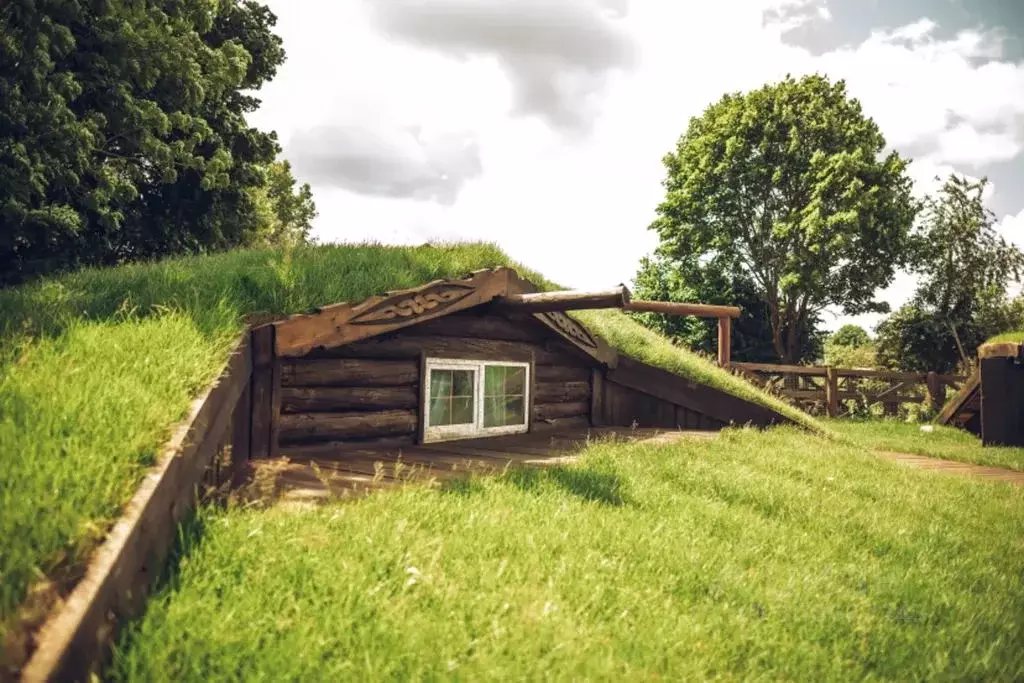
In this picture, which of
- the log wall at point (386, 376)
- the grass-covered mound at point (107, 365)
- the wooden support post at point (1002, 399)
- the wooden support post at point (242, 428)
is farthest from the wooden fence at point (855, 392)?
the wooden support post at point (242, 428)

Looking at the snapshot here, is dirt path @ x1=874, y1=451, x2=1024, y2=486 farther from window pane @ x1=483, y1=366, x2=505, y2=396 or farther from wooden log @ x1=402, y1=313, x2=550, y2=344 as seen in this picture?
window pane @ x1=483, y1=366, x2=505, y2=396

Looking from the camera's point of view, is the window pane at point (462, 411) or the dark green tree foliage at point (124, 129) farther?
the dark green tree foliage at point (124, 129)

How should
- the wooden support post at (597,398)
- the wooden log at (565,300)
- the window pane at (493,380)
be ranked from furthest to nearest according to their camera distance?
1. the wooden support post at (597,398)
2. the window pane at (493,380)
3. the wooden log at (565,300)

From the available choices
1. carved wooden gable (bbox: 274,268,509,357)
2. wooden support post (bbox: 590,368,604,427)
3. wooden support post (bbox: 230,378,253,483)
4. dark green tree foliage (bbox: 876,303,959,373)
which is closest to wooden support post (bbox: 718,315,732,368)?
wooden support post (bbox: 590,368,604,427)

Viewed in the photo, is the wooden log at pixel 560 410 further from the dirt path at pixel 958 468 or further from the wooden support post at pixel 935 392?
the wooden support post at pixel 935 392

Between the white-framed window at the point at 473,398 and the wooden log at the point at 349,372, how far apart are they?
Result: 0.30 m

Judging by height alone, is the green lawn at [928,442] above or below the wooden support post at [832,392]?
below

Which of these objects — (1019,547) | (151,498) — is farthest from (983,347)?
(151,498)

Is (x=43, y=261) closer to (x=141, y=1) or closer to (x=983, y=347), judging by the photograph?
(x=141, y=1)

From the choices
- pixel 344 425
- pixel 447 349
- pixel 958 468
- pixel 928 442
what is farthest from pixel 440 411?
pixel 928 442

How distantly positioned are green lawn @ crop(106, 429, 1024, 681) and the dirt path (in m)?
4.10

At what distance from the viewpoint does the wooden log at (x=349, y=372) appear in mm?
6629

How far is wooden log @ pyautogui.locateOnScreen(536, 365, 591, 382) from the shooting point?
9656 millimetres

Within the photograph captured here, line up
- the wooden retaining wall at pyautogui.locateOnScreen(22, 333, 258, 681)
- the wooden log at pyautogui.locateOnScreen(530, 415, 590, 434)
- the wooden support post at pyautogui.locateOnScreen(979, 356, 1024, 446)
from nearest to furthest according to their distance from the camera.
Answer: the wooden retaining wall at pyautogui.locateOnScreen(22, 333, 258, 681)
the wooden log at pyautogui.locateOnScreen(530, 415, 590, 434)
the wooden support post at pyautogui.locateOnScreen(979, 356, 1024, 446)
